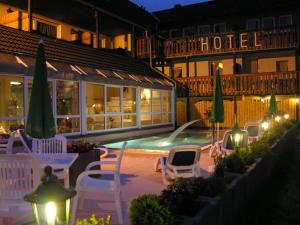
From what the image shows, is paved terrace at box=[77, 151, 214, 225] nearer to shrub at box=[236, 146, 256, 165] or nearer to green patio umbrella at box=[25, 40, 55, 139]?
shrub at box=[236, 146, 256, 165]

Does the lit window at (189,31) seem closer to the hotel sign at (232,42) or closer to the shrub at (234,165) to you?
the hotel sign at (232,42)

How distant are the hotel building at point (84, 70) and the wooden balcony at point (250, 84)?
6.84 ft

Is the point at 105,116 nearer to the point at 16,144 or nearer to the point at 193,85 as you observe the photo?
the point at 16,144

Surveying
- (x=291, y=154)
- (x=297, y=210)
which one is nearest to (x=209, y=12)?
(x=291, y=154)

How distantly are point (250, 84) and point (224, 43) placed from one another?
10.4ft

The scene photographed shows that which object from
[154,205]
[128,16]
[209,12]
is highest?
[209,12]

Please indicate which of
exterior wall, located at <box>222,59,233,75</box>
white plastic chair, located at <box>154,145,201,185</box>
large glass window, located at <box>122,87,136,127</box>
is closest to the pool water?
large glass window, located at <box>122,87,136,127</box>

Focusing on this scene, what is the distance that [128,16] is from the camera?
76.9 ft

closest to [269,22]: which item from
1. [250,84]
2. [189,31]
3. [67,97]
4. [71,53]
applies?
[189,31]

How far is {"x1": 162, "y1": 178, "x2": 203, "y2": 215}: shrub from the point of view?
4.10 meters

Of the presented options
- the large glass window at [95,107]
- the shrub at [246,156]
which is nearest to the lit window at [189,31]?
the large glass window at [95,107]

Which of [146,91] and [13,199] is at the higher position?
[146,91]

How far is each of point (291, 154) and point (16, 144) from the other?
8.94 metres

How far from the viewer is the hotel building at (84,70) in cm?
1396
